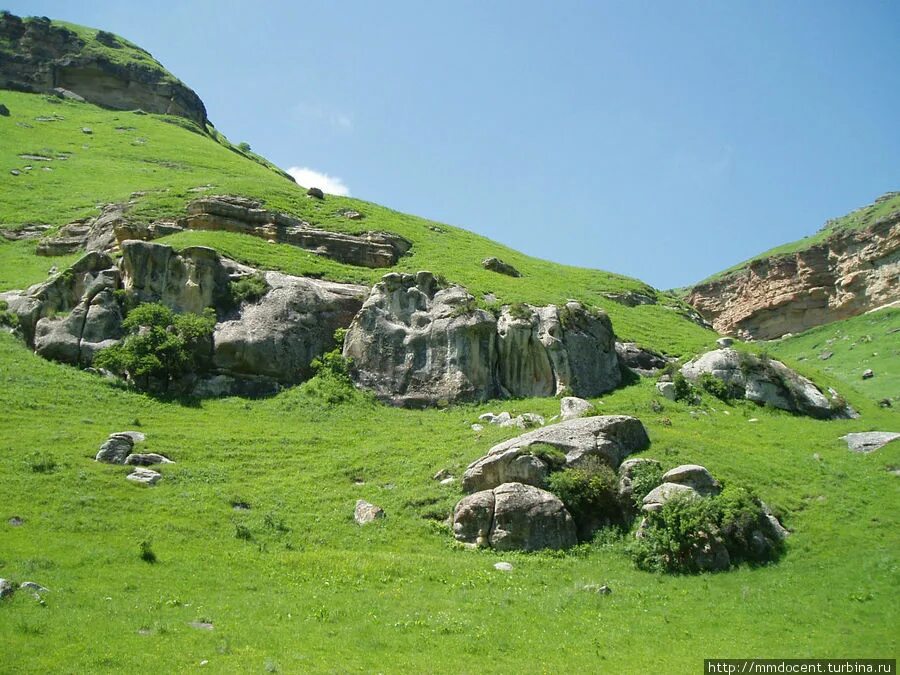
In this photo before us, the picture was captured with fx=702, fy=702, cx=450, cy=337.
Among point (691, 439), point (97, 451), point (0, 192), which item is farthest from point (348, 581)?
point (0, 192)

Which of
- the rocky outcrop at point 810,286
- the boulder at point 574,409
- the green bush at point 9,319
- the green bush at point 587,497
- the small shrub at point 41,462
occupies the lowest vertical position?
the small shrub at point 41,462

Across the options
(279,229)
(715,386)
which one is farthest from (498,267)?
(715,386)

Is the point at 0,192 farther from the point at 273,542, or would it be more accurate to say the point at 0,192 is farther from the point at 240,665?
the point at 240,665

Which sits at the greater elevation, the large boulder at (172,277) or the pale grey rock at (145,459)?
the large boulder at (172,277)

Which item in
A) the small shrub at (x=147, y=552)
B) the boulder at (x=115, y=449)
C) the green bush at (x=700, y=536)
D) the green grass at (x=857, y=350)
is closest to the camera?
the small shrub at (x=147, y=552)

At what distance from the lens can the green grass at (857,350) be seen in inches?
2355

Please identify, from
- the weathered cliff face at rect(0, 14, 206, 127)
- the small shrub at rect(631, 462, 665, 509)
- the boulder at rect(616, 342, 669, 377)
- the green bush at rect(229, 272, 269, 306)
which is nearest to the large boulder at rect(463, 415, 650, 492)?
the small shrub at rect(631, 462, 665, 509)

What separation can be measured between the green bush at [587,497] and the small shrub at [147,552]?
14947mm

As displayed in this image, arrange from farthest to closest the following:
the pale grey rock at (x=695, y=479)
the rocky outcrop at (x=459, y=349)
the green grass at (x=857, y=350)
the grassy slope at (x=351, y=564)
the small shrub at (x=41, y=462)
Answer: the green grass at (x=857, y=350) → the rocky outcrop at (x=459, y=349) → the small shrub at (x=41, y=462) → the pale grey rock at (x=695, y=479) → the grassy slope at (x=351, y=564)

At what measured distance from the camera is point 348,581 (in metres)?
23.1

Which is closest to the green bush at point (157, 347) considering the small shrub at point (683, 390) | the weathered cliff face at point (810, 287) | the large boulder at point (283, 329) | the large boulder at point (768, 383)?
the large boulder at point (283, 329)

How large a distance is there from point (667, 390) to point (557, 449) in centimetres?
1880

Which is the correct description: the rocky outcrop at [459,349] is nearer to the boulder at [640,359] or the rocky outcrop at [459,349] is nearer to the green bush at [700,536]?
the boulder at [640,359]

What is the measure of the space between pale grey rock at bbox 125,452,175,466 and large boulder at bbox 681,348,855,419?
111 feet
